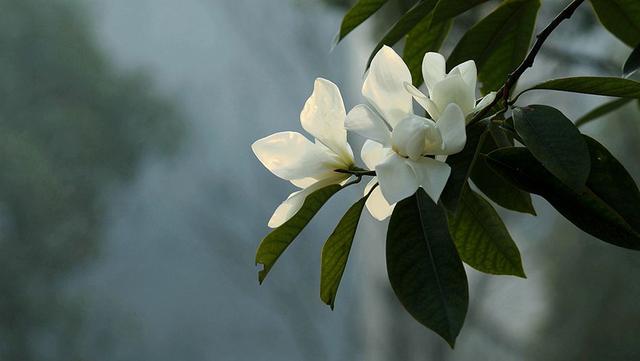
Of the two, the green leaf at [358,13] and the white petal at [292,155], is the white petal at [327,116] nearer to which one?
the white petal at [292,155]

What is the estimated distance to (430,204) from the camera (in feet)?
1.17

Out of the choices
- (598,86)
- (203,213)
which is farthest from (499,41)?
(203,213)

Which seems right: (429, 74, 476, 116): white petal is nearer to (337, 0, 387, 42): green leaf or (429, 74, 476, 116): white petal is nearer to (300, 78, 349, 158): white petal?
(300, 78, 349, 158): white petal

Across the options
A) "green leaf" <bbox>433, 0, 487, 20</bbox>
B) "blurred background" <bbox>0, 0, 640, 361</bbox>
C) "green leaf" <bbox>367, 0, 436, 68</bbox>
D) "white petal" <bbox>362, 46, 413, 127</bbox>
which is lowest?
"white petal" <bbox>362, 46, 413, 127</bbox>

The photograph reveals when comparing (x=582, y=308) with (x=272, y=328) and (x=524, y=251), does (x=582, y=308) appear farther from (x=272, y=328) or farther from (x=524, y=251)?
(x=272, y=328)

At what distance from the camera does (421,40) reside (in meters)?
0.50

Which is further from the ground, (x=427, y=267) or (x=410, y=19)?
(x=410, y=19)

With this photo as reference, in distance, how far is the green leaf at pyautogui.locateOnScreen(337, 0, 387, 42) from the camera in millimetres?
461

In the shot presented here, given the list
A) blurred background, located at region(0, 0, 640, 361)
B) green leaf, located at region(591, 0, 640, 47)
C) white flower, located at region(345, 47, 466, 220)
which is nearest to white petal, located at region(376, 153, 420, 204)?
white flower, located at region(345, 47, 466, 220)

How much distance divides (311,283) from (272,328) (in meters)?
0.21

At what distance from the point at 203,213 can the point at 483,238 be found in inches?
112

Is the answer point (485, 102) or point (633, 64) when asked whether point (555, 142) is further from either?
point (633, 64)

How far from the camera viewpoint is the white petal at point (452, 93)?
13.0 inches

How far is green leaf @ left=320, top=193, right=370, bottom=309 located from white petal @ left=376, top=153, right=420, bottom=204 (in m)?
0.04
